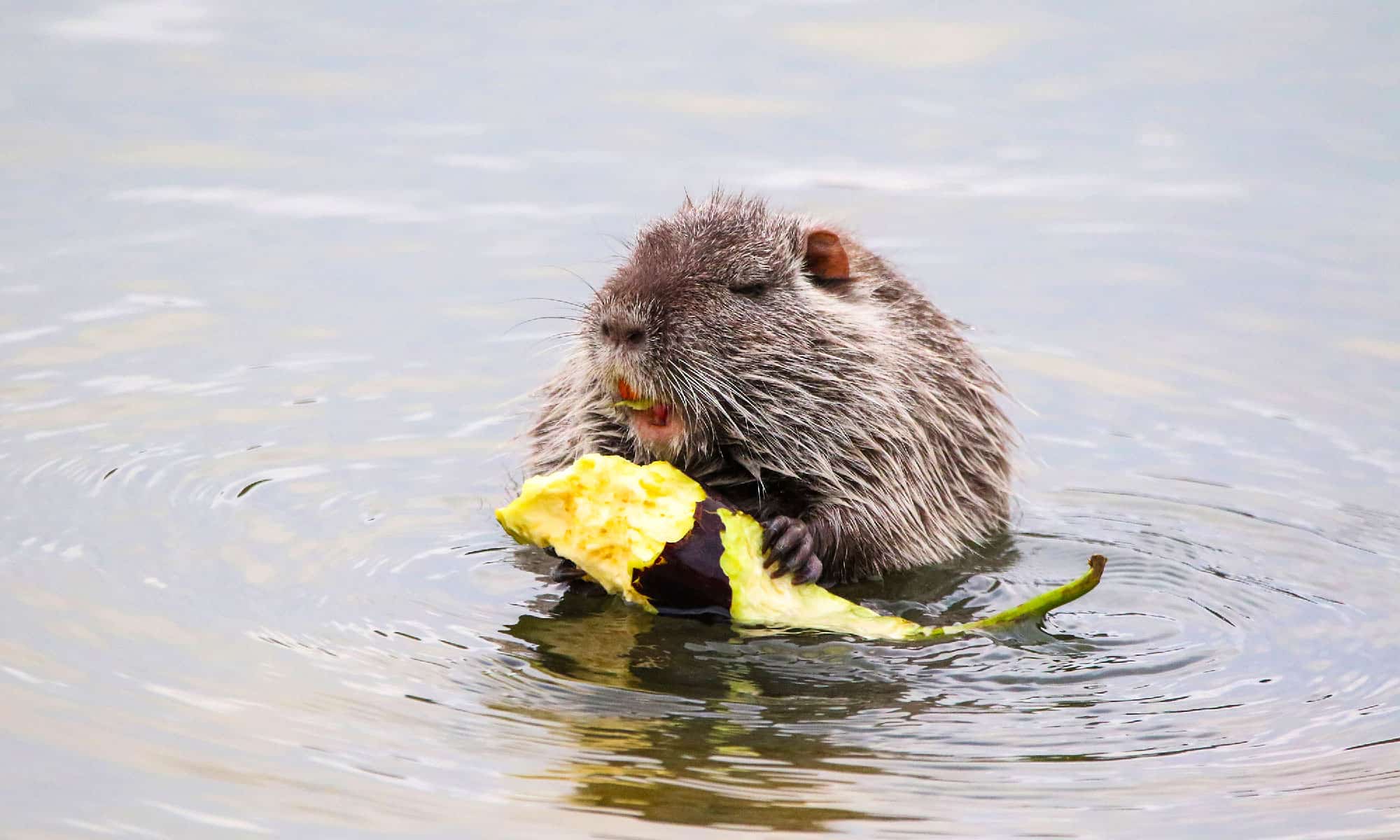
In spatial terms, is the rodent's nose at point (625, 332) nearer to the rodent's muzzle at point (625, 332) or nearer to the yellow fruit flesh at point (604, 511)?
the rodent's muzzle at point (625, 332)

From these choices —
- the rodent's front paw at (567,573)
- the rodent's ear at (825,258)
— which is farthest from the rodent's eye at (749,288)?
the rodent's front paw at (567,573)

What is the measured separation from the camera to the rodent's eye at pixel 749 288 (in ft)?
21.3

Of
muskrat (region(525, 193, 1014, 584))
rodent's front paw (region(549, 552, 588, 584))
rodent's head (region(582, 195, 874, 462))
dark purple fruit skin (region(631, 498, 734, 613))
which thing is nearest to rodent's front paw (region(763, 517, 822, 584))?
muskrat (region(525, 193, 1014, 584))

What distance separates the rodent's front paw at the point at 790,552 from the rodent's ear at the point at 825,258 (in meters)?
1.06

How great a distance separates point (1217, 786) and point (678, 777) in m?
1.50

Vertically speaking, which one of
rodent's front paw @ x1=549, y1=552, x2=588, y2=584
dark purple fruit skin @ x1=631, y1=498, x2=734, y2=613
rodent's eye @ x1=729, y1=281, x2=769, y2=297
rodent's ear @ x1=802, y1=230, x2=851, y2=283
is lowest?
rodent's front paw @ x1=549, y1=552, x2=588, y2=584

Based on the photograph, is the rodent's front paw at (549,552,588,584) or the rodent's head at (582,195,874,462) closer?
the rodent's head at (582,195,874,462)

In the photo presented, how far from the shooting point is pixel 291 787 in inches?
197

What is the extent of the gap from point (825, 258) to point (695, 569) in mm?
1414

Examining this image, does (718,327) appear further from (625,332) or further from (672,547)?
(672,547)

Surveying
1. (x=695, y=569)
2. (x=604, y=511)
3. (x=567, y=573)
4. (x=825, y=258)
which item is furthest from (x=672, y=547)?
(x=825, y=258)

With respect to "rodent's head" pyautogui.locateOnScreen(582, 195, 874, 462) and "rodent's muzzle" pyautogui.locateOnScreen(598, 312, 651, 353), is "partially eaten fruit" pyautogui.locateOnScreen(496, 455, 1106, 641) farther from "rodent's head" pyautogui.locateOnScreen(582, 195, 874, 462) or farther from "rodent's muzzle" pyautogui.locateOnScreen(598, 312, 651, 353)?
"rodent's muzzle" pyautogui.locateOnScreen(598, 312, 651, 353)

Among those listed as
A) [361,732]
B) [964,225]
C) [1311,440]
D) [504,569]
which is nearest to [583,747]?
[361,732]

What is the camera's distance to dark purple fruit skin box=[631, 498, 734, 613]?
6.05 metres
